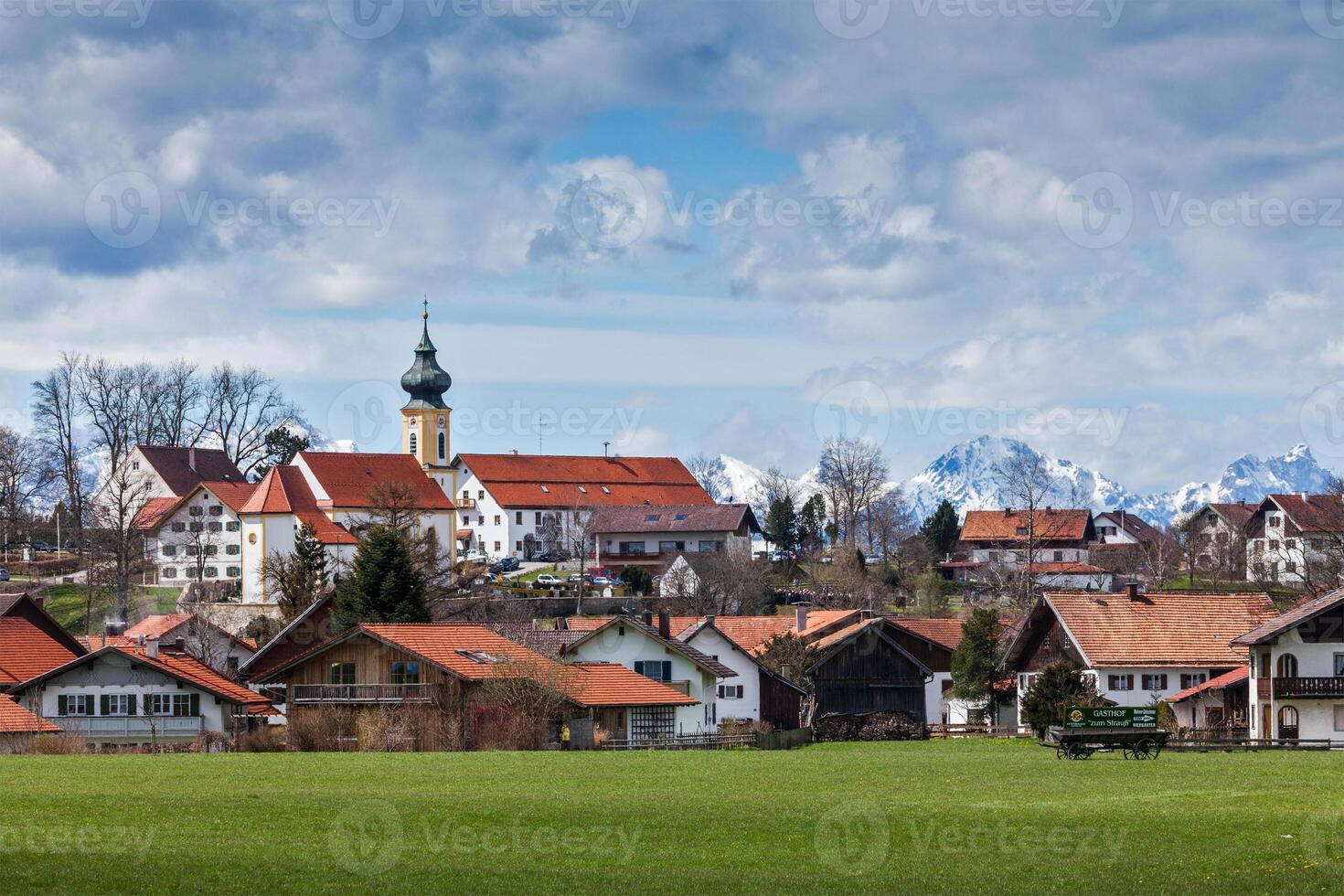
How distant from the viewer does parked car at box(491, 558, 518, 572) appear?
398 ft

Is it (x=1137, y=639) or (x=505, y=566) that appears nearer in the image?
(x=1137, y=639)

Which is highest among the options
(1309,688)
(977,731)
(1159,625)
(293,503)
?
(293,503)

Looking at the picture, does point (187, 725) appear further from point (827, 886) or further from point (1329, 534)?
point (1329, 534)

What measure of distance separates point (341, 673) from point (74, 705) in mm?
9195

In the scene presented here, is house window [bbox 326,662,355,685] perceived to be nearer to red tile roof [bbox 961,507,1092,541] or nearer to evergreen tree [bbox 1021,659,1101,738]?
evergreen tree [bbox 1021,659,1101,738]

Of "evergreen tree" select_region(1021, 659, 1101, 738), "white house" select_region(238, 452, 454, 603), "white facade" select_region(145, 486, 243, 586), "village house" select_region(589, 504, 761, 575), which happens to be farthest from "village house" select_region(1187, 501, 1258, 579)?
"white facade" select_region(145, 486, 243, 586)

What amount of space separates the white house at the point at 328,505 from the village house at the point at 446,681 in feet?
144

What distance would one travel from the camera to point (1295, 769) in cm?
4103

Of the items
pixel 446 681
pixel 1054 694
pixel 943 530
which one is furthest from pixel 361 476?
pixel 1054 694

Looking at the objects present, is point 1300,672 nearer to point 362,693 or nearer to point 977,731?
point 977,731

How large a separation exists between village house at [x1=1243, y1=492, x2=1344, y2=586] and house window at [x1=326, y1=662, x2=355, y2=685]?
4404 cm

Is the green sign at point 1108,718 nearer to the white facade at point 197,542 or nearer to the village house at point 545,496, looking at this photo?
the white facade at point 197,542

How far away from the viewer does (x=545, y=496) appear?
474 ft

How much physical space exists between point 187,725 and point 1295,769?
3775cm
